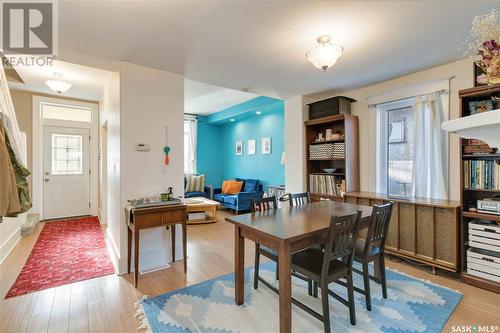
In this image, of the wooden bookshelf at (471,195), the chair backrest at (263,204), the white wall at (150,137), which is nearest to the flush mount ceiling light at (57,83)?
the white wall at (150,137)

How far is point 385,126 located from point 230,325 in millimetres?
3327

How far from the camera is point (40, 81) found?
4.04 meters

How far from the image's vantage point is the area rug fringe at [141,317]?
5.90ft

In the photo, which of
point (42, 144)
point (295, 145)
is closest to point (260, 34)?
point (295, 145)

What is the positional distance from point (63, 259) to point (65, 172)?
2.83 metres

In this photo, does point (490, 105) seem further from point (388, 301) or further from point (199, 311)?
point (199, 311)

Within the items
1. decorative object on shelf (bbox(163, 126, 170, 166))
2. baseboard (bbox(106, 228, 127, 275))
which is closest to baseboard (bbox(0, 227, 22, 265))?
baseboard (bbox(106, 228, 127, 275))

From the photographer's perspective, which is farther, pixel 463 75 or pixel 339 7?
pixel 463 75

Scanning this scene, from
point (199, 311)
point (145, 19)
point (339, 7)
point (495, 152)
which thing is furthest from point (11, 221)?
point (495, 152)

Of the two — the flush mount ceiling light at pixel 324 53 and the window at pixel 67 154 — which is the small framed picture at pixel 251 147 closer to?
the window at pixel 67 154

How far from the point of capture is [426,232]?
2744mm

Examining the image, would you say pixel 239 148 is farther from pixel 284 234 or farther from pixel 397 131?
pixel 284 234

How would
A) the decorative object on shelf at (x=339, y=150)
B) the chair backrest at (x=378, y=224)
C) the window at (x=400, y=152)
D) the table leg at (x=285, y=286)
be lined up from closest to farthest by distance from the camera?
the table leg at (x=285, y=286)
the chair backrest at (x=378, y=224)
the window at (x=400, y=152)
the decorative object on shelf at (x=339, y=150)

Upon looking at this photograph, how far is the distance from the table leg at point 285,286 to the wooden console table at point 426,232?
2020 mm
